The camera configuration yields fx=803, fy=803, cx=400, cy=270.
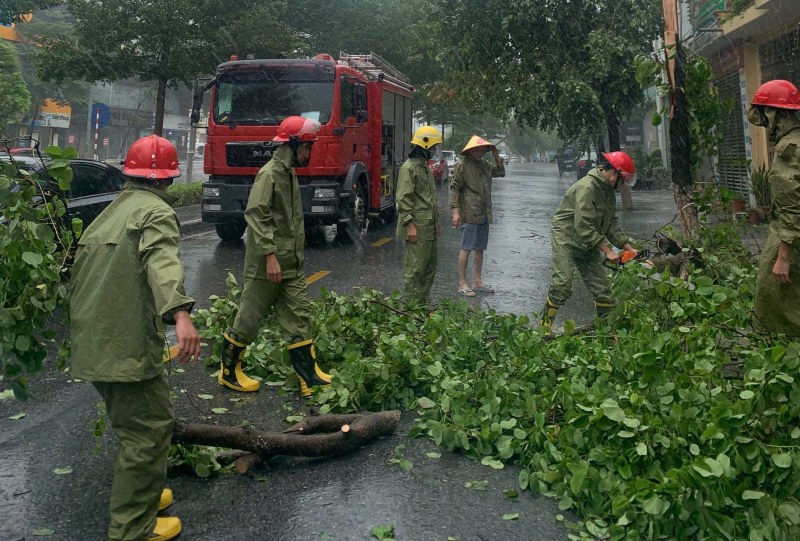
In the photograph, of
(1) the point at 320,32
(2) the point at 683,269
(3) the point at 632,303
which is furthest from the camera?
(1) the point at 320,32

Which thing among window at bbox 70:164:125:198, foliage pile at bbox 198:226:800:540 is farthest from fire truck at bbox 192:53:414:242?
foliage pile at bbox 198:226:800:540

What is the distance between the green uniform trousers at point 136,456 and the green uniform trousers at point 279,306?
1.97 metres

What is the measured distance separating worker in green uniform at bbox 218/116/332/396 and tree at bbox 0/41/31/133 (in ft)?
77.4

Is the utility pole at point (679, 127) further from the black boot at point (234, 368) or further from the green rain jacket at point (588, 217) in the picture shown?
the black boot at point (234, 368)

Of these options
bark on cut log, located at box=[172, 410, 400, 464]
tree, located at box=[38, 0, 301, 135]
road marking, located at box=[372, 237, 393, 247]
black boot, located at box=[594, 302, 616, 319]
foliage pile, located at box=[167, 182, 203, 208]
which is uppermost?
tree, located at box=[38, 0, 301, 135]

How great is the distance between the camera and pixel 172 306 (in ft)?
9.69

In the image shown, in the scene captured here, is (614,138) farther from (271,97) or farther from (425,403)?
(425,403)

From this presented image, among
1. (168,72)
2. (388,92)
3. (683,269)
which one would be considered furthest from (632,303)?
(168,72)

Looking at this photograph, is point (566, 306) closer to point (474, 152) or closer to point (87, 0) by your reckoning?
point (474, 152)

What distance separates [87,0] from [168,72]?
216 cm

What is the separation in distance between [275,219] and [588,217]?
8.51 ft

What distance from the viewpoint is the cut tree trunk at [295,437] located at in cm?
392

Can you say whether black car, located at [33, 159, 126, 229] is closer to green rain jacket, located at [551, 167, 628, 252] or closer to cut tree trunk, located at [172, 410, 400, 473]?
green rain jacket, located at [551, 167, 628, 252]

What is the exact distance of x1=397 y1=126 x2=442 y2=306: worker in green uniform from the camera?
24.2ft
